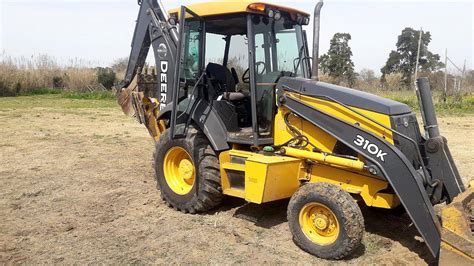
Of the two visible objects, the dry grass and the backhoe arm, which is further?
the dry grass

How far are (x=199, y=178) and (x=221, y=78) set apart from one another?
1314 mm

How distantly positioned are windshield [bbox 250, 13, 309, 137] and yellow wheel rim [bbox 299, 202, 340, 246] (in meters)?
1.12

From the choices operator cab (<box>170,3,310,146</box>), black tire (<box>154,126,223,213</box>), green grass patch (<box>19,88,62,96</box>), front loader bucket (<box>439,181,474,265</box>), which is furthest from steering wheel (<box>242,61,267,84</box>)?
green grass patch (<box>19,88,62,96</box>)

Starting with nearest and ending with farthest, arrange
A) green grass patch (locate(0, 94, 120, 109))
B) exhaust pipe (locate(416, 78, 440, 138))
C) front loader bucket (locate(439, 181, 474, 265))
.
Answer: front loader bucket (locate(439, 181, 474, 265)) → exhaust pipe (locate(416, 78, 440, 138)) → green grass patch (locate(0, 94, 120, 109))

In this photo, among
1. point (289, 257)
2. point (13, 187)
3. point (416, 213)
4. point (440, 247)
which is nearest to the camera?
point (440, 247)

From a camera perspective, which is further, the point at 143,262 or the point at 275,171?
the point at 275,171

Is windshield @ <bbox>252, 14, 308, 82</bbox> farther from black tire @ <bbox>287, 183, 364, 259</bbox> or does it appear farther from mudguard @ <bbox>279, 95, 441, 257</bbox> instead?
black tire @ <bbox>287, 183, 364, 259</bbox>

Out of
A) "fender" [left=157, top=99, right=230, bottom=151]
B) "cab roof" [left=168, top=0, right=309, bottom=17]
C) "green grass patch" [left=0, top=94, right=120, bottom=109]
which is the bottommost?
"green grass patch" [left=0, top=94, right=120, bottom=109]

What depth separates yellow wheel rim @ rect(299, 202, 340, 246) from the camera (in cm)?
443

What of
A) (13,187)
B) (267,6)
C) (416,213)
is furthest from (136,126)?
(416,213)

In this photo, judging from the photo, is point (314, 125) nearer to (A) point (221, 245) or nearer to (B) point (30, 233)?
(A) point (221, 245)

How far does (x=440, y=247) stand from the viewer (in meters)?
3.77

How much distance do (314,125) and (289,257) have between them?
1407 millimetres

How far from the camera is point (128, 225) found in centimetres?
536
